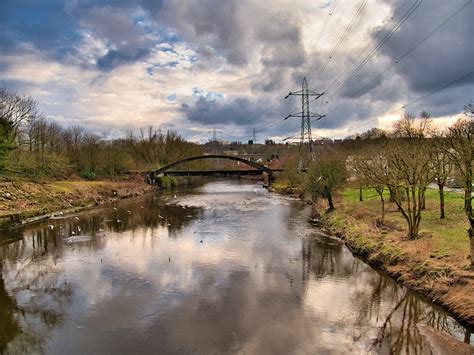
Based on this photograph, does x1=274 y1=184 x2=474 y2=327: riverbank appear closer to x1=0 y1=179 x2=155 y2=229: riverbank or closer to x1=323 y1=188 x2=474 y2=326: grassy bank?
x1=323 y1=188 x2=474 y2=326: grassy bank

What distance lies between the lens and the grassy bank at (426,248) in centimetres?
1620

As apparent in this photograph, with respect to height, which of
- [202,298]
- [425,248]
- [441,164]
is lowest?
[202,298]

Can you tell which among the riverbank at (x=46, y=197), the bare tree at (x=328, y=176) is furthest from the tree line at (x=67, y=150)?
the bare tree at (x=328, y=176)

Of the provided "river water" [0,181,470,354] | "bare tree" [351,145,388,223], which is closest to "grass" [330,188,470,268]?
"bare tree" [351,145,388,223]

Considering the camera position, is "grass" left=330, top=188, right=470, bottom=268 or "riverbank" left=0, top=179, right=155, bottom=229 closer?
"grass" left=330, top=188, right=470, bottom=268

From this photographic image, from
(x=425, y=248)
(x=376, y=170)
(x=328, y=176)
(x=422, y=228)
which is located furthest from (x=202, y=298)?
(x=328, y=176)

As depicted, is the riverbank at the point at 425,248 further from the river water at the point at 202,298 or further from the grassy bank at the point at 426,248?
the river water at the point at 202,298

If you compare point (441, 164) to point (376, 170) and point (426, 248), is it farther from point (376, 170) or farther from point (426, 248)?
point (426, 248)

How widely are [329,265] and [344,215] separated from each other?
12.5m

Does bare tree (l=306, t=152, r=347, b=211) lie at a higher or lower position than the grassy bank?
higher

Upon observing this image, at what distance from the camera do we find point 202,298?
1784 centimetres

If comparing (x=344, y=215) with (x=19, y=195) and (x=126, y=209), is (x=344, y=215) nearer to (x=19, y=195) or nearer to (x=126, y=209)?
(x=126, y=209)

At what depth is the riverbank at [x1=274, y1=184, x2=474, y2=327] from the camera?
1620cm

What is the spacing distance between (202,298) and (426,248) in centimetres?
1172
